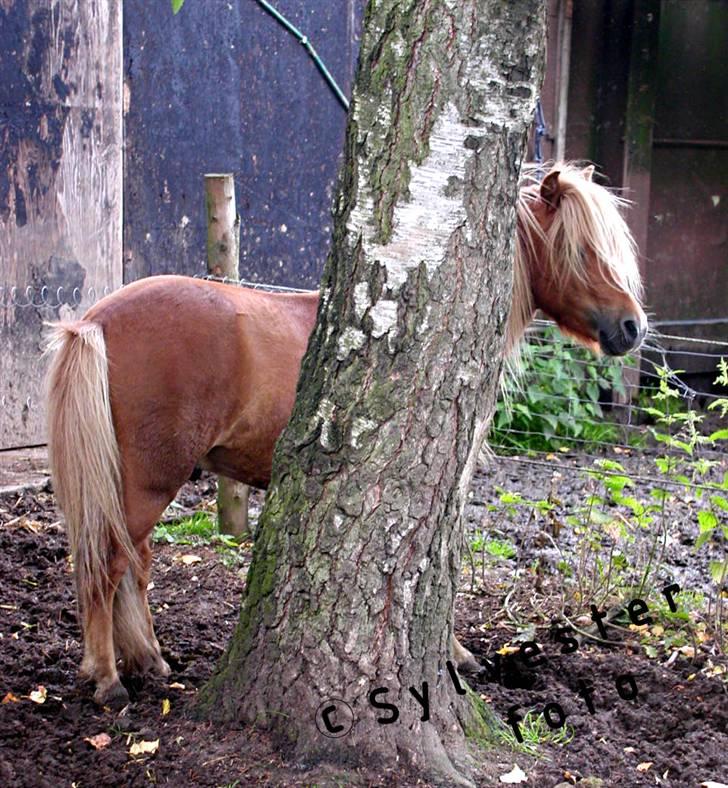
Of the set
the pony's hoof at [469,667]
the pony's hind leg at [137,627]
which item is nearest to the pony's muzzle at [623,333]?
the pony's hoof at [469,667]

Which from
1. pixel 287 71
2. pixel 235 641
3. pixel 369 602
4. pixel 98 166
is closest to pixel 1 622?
pixel 235 641

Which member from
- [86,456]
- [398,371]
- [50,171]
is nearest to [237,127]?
[50,171]

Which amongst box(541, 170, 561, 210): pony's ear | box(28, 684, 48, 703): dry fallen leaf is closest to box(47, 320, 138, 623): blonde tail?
box(28, 684, 48, 703): dry fallen leaf

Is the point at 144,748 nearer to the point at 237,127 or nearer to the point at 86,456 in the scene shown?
the point at 86,456

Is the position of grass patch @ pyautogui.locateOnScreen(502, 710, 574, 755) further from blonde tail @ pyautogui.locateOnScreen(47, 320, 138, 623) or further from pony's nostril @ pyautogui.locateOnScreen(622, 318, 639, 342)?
pony's nostril @ pyautogui.locateOnScreen(622, 318, 639, 342)

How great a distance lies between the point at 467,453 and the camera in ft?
9.14

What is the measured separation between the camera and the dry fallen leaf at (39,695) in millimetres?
3238

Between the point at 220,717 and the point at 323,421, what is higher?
the point at 323,421

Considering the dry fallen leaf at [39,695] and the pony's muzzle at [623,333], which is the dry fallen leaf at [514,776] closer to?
the dry fallen leaf at [39,695]

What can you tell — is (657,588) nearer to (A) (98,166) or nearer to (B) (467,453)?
(B) (467,453)

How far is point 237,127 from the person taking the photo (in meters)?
6.81

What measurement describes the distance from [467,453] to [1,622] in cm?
201

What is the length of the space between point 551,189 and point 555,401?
354 cm

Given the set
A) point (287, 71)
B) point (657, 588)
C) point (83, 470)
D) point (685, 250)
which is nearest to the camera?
point (83, 470)
